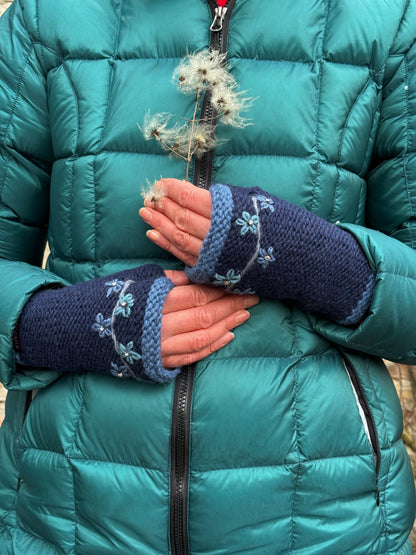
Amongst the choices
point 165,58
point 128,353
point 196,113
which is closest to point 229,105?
point 196,113

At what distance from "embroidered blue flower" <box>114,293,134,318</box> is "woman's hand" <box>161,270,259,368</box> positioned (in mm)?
75

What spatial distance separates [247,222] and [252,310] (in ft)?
0.68

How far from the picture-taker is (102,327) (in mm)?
892

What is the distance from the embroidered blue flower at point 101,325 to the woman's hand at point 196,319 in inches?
4.1

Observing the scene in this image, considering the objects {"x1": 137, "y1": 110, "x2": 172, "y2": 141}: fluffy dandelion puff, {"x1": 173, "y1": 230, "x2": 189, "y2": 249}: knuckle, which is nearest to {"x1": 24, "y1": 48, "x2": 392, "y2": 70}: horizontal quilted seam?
{"x1": 137, "y1": 110, "x2": 172, "y2": 141}: fluffy dandelion puff

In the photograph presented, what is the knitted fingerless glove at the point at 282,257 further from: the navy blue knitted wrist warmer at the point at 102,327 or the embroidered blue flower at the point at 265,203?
the navy blue knitted wrist warmer at the point at 102,327

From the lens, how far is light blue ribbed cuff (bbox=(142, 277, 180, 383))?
2.83 feet

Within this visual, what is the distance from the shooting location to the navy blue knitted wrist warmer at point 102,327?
87 cm

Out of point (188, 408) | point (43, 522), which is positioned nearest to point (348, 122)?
point (188, 408)

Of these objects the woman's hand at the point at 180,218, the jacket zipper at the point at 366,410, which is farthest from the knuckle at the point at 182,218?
the jacket zipper at the point at 366,410

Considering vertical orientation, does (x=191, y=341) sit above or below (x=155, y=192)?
below

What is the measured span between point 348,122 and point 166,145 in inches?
15.5

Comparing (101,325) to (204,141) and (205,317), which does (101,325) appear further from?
(204,141)

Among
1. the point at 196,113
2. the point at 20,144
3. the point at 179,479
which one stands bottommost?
the point at 179,479
